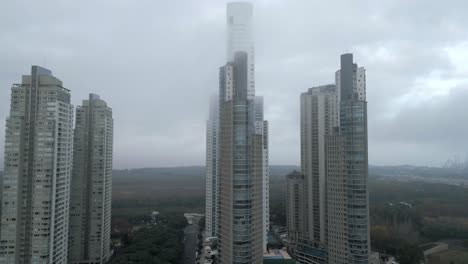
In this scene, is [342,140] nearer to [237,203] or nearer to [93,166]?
[237,203]

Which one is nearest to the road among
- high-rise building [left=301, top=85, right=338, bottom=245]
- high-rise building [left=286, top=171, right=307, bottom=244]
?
high-rise building [left=286, top=171, right=307, bottom=244]

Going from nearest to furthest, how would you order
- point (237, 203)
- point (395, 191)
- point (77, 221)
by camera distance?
point (237, 203) < point (77, 221) < point (395, 191)

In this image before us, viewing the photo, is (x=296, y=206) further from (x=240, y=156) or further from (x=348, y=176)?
(x=240, y=156)

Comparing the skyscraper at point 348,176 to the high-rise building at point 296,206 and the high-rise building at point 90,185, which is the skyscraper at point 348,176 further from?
the high-rise building at point 90,185

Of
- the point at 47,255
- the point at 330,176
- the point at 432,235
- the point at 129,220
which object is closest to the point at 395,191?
the point at 432,235

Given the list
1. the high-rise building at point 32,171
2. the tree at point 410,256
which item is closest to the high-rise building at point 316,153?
the tree at point 410,256

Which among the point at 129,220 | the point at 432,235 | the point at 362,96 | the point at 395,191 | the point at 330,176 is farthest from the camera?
the point at 395,191

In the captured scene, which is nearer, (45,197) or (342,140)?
(45,197)
